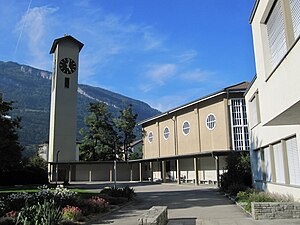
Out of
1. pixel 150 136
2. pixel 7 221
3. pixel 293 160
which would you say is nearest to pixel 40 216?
pixel 7 221

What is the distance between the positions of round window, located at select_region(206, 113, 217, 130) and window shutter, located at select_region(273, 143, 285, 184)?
60.9 feet

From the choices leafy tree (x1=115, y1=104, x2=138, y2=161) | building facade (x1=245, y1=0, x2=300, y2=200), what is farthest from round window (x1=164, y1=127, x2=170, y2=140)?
building facade (x1=245, y1=0, x2=300, y2=200)

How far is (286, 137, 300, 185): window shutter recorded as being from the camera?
1251cm

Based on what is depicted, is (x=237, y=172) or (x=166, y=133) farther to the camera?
(x=166, y=133)

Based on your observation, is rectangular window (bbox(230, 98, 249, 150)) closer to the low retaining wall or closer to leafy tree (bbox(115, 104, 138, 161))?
the low retaining wall

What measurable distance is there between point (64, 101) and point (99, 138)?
12.0 meters

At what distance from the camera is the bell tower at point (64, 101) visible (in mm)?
49562

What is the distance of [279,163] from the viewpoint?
1492cm

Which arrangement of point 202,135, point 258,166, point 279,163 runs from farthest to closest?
point 202,135
point 258,166
point 279,163

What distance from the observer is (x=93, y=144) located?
197ft

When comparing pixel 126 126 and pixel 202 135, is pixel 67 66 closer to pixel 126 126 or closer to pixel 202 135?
pixel 126 126

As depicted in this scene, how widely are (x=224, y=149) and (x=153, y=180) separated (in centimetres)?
1860

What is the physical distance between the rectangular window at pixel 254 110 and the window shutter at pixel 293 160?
5.47 meters

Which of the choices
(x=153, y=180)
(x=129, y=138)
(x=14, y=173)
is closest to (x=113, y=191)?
(x=14, y=173)
